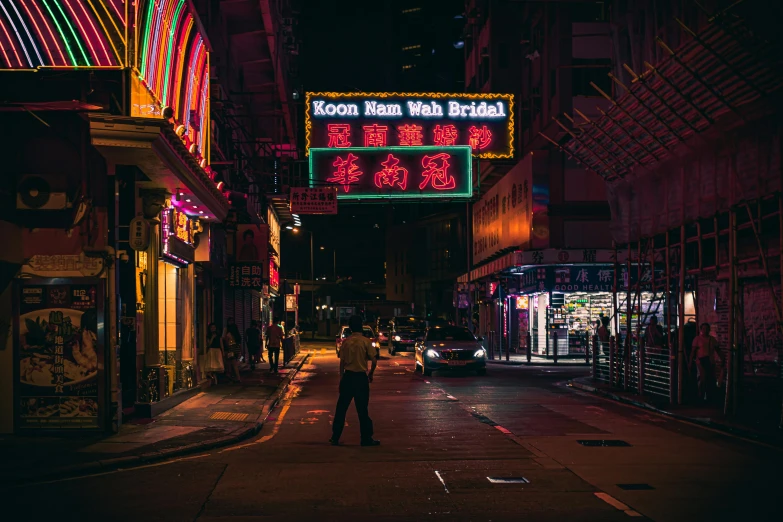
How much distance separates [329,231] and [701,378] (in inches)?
4270

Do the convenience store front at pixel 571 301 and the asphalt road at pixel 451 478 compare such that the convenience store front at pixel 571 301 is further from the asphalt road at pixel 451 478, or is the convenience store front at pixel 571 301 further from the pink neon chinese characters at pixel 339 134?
the asphalt road at pixel 451 478

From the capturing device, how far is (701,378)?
18.6 meters

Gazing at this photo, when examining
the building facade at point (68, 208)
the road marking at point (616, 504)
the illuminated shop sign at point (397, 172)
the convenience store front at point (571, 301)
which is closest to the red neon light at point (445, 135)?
the illuminated shop sign at point (397, 172)

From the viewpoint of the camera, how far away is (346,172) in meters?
36.8

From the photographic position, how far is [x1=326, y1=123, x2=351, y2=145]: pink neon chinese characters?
123ft

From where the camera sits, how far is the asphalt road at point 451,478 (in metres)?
8.70

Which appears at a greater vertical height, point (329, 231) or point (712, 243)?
point (329, 231)

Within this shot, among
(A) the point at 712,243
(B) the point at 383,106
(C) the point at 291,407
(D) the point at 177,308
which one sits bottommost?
(C) the point at 291,407

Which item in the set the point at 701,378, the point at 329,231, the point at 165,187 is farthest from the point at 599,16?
the point at 329,231

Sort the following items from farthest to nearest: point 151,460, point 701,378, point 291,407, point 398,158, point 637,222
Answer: point 398,158
point 637,222
point 291,407
point 701,378
point 151,460

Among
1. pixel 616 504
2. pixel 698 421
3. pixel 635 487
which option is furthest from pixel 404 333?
pixel 616 504

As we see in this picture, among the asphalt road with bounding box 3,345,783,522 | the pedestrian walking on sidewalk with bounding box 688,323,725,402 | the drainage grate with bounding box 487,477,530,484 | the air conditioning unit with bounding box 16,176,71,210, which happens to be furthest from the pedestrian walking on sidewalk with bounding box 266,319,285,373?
the drainage grate with bounding box 487,477,530,484

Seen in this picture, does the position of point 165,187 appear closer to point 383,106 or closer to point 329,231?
point 383,106

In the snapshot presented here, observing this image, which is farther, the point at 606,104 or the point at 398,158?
the point at 606,104
